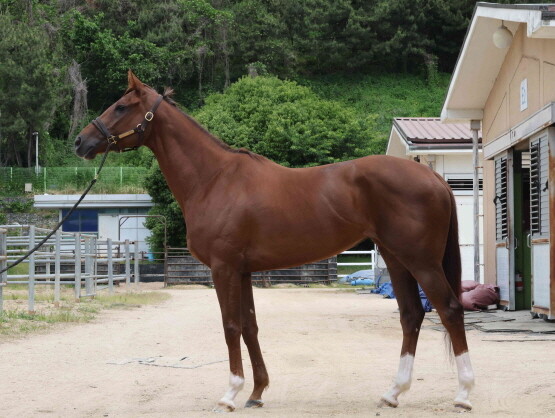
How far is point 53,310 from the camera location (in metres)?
13.0

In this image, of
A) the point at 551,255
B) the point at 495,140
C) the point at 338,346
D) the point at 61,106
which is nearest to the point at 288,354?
the point at 338,346

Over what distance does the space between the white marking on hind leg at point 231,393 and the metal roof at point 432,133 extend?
13.0 meters

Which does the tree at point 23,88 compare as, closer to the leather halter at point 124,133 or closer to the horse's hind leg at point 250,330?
the leather halter at point 124,133

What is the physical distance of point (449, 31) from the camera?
183 feet

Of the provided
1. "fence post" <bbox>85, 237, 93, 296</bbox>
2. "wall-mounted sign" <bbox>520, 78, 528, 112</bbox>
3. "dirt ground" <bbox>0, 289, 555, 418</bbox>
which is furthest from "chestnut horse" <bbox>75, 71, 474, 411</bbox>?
"fence post" <bbox>85, 237, 93, 296</bbox>

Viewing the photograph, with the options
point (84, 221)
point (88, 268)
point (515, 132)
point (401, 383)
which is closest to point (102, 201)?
point (84, 221)

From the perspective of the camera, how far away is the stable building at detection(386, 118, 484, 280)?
59.1 ft

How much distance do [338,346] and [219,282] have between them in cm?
377

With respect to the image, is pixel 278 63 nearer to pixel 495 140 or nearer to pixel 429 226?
pixel 495 140

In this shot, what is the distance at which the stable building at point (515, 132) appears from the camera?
1016cm

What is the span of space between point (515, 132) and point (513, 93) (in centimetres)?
85

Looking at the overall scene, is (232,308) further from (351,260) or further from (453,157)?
(351,260)

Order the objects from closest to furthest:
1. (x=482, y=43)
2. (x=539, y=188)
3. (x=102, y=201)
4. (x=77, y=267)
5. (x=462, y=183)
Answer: (x=539, y=188) < (x=482, y=43) < (x=77, y=267) < (x=462, y=183) < (x=102, y=201)

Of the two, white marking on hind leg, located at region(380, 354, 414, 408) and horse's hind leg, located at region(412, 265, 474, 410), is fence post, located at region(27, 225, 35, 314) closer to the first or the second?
white marking on hind leg, located at region(380, 354, 414, 408)
